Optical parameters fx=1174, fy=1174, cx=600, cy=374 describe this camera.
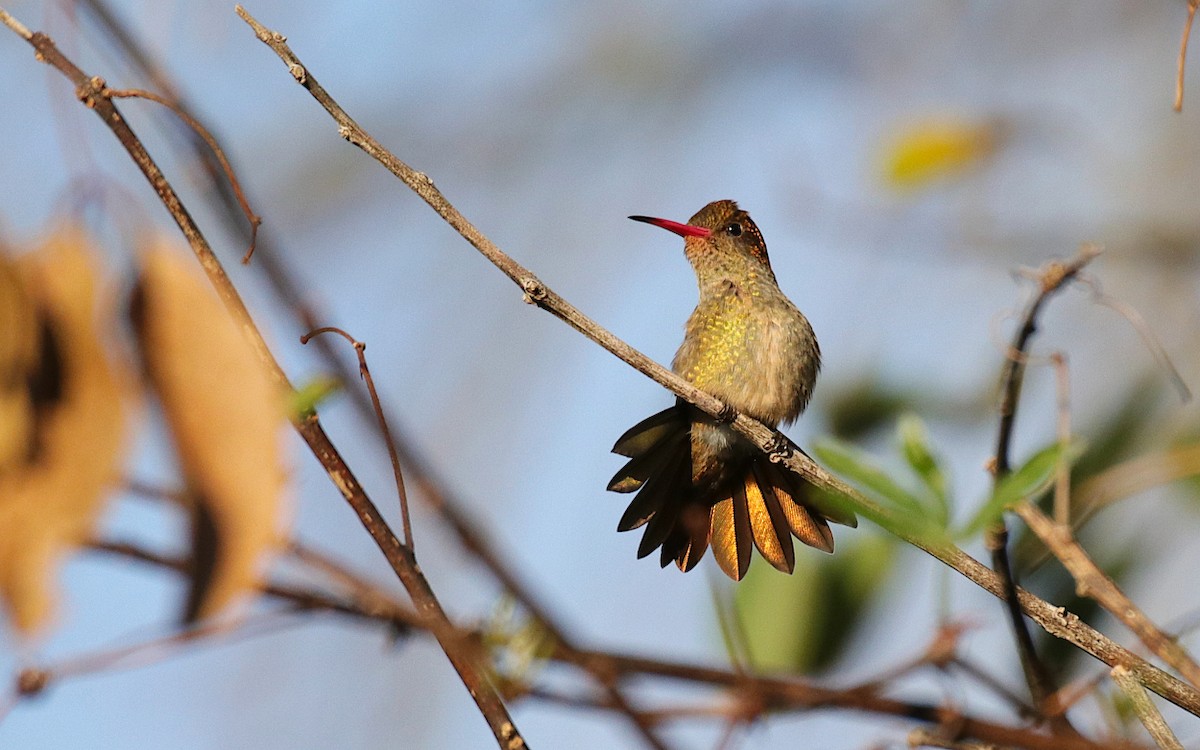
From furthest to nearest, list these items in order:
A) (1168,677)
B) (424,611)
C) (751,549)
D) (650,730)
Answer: (751,549)
(1168,677)
(424,611)
(650,730)

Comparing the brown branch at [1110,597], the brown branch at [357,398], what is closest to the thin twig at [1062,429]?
the brown branch at [1110,597]

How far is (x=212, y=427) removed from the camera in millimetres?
1255

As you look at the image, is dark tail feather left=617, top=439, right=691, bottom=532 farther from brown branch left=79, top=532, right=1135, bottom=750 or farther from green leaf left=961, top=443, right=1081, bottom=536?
brown branch left=79, top=532, right=1135, bottom=750

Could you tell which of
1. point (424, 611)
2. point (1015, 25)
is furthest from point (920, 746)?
point (1015, 25)

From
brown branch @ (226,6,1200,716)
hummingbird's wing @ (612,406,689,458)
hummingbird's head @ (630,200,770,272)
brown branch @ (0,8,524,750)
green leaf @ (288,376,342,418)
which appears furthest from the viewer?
hummingbird's head @ (630,200,770,272)

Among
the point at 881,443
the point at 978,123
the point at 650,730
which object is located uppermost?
the point at 978,123

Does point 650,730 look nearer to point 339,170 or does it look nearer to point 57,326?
point 57,326

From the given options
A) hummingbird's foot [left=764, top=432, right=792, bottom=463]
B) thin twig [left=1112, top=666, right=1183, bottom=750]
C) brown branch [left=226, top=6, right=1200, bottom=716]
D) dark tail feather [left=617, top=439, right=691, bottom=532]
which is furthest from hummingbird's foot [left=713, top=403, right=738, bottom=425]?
thin twig [left=1112, top=666, right=1183, bottom=750]

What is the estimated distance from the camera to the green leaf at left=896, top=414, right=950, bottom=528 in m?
1.27

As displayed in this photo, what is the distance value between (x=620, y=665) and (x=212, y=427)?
1.86ft

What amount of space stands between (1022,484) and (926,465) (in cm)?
11

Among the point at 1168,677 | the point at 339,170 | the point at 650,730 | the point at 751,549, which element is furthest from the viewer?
the point at 339,170

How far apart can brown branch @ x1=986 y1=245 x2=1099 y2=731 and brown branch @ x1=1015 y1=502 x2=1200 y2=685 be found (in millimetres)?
75

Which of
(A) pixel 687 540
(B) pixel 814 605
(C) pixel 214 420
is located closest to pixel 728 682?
(C) pixel 214 420
